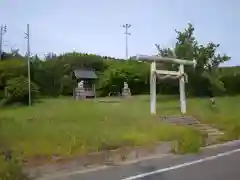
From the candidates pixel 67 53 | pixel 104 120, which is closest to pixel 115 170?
pixel 104 120

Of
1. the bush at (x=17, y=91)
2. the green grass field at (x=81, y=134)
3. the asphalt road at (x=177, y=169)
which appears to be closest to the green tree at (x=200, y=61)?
the bush at (x=17, y=91)

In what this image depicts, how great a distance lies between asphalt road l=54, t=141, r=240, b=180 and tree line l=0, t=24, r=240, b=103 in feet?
66.9

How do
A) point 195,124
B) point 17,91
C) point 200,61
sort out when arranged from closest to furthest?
point 195,124
point 17,91
point 200,61

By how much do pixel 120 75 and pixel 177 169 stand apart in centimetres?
3405

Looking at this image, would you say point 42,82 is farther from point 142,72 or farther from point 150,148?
point 150,148

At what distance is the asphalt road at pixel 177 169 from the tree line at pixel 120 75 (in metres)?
20.4

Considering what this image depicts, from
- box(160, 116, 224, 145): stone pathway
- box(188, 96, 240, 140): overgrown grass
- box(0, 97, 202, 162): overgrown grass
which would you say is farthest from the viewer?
box(188, 96, 240, 140): overgrown grass

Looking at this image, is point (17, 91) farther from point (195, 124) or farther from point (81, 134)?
point (81, 134)

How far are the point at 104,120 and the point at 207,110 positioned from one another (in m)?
10.2

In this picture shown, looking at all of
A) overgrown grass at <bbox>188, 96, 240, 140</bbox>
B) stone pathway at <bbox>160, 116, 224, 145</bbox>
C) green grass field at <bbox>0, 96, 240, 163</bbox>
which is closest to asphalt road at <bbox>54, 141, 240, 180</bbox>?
green grass field at <bbox>0, 96, 240, 163</bbox>

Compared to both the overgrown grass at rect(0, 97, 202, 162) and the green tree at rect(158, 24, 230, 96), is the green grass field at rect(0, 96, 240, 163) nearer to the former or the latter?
the overgrown grass at rect(0, 97, 202, 162)

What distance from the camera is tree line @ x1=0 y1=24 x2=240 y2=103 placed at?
112 ft

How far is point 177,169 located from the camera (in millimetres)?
9477

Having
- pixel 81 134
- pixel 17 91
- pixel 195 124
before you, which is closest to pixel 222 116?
pixel 195 124
